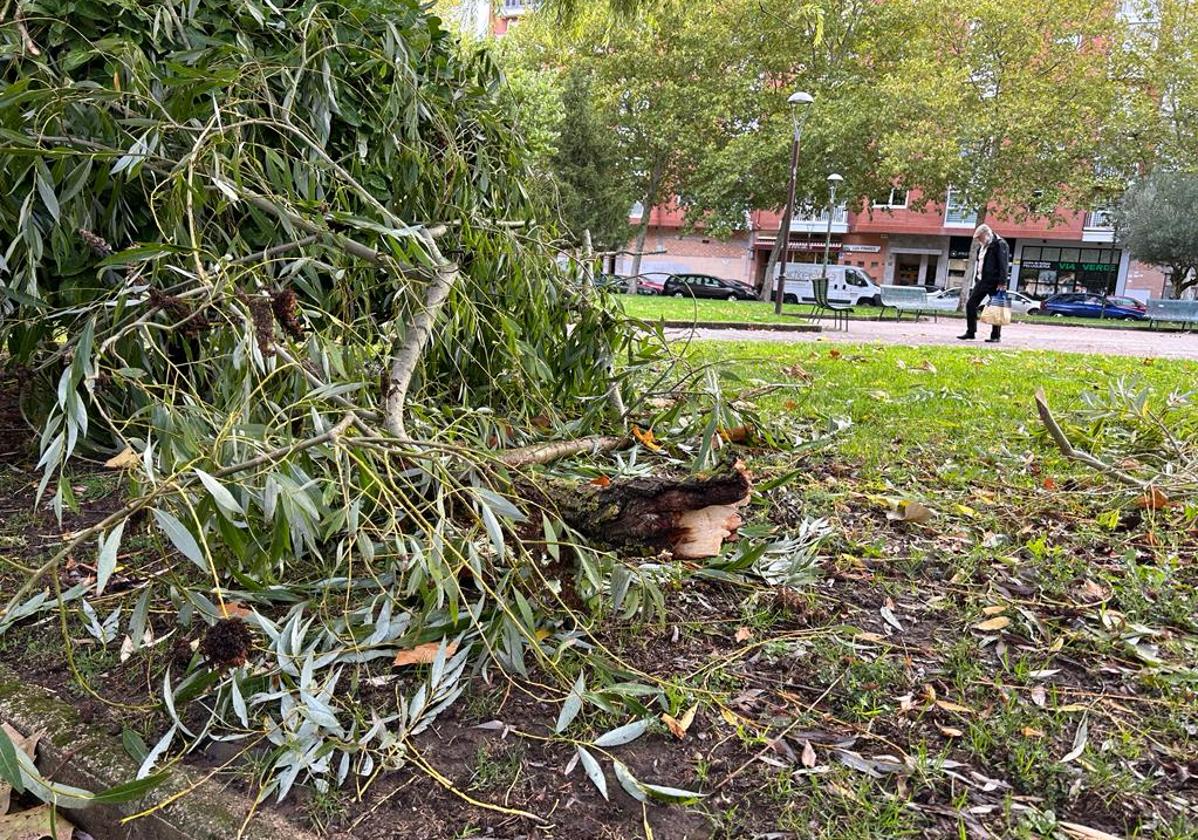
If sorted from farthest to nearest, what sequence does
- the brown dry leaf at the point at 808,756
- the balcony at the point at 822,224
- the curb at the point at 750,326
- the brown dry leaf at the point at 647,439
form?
the balcony at the point at 822,224
the curb at the point at 750,326
the brown dry leaf at the point at 647,439
the brown dry leaf at the point at 808,756

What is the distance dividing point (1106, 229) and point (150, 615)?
4659 cm

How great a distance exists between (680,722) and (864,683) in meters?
0.52

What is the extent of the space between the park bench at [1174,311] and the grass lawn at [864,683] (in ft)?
79.3

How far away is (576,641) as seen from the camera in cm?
213

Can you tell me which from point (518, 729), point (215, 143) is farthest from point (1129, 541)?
point (215, 143)

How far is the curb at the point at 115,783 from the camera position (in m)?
1.56

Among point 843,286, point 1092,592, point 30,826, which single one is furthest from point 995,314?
point 843,286

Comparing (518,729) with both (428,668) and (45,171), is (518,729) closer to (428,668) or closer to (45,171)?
(428,668)

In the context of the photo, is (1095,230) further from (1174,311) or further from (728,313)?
(728,313)

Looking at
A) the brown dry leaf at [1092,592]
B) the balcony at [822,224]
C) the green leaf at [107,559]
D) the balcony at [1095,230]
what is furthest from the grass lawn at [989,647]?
the balcony at [1095,230]

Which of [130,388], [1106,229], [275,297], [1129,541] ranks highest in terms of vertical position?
[1106,229]

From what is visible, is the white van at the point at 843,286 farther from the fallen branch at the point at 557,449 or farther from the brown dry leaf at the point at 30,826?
the brown dry leaf at the point at 30,826

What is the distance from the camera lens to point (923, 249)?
141 ft

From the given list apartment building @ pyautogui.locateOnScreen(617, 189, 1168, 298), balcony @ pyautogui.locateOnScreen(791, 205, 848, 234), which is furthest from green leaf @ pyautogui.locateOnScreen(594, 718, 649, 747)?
balcony @ pyautogui.locateOnScreen(791, 205, 848, 234)
